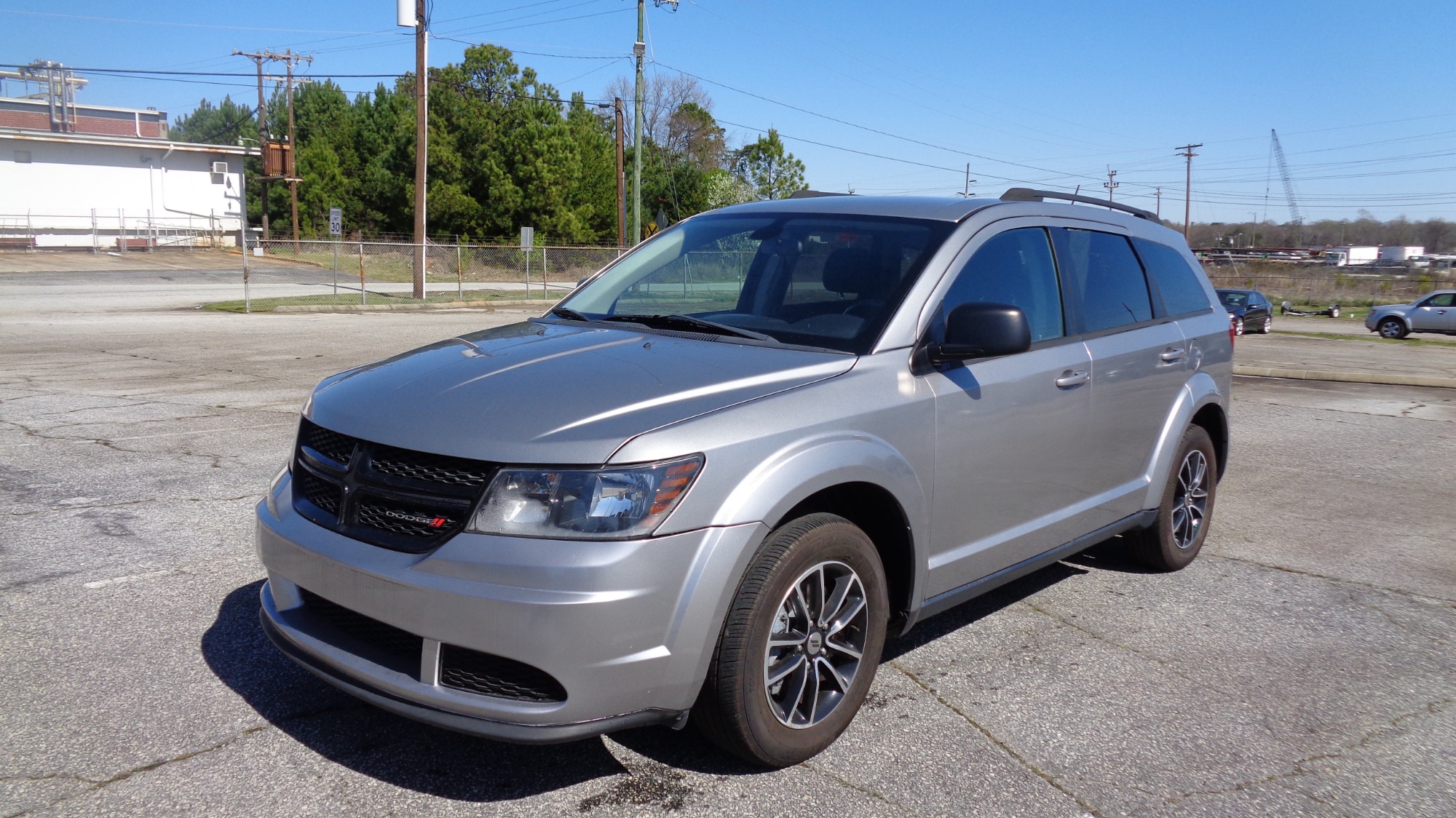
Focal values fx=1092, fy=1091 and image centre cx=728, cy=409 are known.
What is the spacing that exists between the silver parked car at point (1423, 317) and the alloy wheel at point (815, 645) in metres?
40.0

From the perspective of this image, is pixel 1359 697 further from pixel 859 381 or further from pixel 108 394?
pixel 108 394

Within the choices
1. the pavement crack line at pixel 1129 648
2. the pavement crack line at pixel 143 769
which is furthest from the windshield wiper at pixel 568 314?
the pavement crack line at pixel 1129 648

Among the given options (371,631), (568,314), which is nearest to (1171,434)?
(568,314)

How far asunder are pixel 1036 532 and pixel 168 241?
2301 inches

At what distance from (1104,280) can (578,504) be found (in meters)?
3.05

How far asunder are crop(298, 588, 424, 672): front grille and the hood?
1.69 ft

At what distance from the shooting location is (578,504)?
9.23 ft

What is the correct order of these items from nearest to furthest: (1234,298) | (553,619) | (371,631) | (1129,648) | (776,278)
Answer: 1. (553,619)
2. (371,631)
3. (776,278)
4. (1129,648)
5. (1234,298)

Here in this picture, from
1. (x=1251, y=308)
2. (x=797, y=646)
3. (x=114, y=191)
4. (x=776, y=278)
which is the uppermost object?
(x=114, y=191)

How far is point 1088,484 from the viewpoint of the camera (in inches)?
180

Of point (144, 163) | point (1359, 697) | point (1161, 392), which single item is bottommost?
point (1359, 697)

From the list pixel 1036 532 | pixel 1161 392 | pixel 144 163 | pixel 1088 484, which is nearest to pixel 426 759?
pixel 1036 532

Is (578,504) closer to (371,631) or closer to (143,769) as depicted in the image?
(371,631)

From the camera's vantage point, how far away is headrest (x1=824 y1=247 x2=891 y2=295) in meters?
3.95
